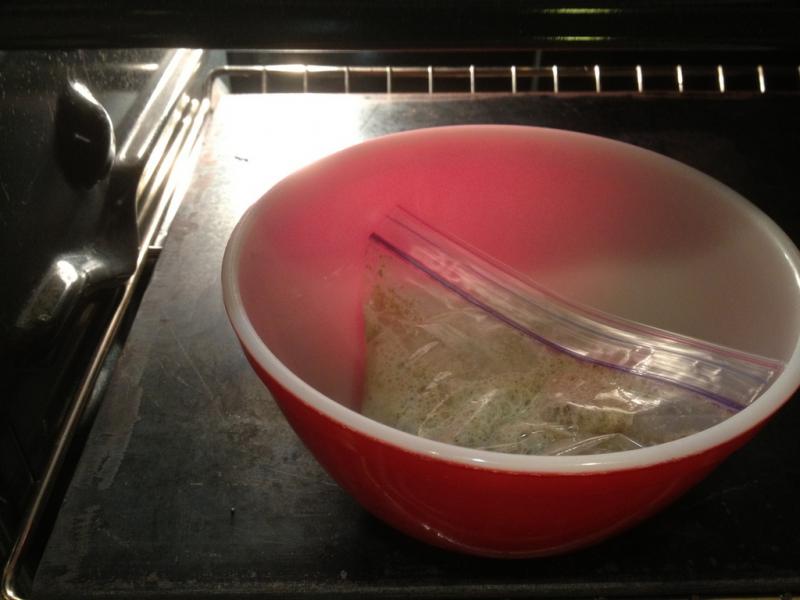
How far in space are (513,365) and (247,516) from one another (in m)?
0.19

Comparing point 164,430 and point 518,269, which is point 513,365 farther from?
point 164,430

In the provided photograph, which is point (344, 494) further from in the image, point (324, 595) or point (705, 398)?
point (705, 398)

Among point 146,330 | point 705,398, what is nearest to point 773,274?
point 705,398

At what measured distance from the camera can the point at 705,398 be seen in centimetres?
44

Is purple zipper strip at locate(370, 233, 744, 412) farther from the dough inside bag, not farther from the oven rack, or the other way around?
the oven rack

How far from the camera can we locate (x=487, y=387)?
0.48 meters

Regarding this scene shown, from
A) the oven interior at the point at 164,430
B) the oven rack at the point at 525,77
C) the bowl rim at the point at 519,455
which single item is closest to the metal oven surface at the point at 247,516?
the oven interior at the point at 164,430

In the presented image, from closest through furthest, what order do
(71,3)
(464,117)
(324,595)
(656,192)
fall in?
(71,3)
(324,595)
(656,192)
(464,117)

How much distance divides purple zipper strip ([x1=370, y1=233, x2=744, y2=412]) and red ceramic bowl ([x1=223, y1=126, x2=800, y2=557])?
3 centimetres

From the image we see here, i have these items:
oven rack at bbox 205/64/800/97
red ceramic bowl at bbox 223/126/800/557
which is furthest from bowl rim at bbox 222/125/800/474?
oven rack at bbox 205/64/800/97

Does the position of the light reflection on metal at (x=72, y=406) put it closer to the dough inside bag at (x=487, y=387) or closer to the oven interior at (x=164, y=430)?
the oven interior at (x=164, y=430)

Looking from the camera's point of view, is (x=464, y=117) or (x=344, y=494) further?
(x=464, y=117)

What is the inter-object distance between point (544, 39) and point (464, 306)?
248 millimetres

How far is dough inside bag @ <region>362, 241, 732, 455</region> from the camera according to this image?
0.45 meters
